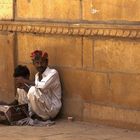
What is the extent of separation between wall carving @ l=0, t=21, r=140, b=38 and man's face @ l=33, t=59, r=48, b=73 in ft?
1.62

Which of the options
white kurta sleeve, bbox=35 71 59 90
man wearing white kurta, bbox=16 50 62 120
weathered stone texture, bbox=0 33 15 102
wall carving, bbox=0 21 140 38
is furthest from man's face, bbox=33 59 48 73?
weathered stone texture, bbox=0 33 15 102

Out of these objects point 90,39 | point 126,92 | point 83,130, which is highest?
point 90,39

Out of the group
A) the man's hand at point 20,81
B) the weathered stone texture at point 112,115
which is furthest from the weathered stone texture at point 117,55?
the man's hand at point 20,81

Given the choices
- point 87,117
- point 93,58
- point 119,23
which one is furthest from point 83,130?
point 119,23

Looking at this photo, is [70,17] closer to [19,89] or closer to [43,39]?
[43,39]

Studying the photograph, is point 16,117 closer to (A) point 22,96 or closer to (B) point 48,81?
(A) point 22,96

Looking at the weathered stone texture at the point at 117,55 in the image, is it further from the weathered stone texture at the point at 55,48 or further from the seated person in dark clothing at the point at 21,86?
the seated person in dark clothing at the point at 21,86

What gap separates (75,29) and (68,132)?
5.06 feet

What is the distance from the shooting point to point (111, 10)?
818 centimetres

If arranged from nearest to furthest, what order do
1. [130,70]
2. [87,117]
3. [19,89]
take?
[130,70]
[87,117]
[19,89]

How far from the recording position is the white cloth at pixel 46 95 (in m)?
8.73

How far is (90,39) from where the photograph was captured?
852 cm

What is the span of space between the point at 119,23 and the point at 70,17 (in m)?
0.97

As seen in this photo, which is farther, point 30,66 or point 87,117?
point 30,66
